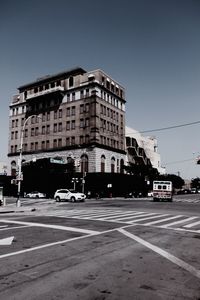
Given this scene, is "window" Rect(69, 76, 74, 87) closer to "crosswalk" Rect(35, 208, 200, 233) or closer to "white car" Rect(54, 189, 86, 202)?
"white car" Rect(54, 189, 86, 202)

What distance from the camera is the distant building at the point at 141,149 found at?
3636 inches

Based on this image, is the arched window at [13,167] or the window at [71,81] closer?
the window at [71,81]

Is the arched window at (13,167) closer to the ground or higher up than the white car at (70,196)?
higher up

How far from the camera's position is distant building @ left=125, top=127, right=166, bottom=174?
92.3 metres

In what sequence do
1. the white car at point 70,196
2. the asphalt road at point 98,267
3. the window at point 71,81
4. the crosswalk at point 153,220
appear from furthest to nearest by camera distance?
the window at point 71,81 < the white car at point 70,196 < the crosswalk at point 153,220 < the asphalt road at point 98,267

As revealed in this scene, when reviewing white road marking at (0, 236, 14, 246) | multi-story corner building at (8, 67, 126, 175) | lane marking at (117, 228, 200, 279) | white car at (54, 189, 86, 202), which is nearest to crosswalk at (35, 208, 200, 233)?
lane marking at (117, 228, 200, 279)

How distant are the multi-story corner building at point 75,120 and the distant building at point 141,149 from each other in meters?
10.7

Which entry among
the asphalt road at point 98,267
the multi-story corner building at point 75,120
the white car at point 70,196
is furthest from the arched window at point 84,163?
the asphalt road at point 98,267

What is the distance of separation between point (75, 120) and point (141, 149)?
1429 inches

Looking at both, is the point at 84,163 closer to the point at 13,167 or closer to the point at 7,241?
the point at 13,167

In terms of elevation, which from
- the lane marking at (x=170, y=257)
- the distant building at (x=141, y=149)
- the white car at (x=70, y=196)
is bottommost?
the lane marking at (x=170, y=257)

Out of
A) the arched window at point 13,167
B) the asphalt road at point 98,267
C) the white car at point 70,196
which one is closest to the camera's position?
the asphalt road at point 98,267

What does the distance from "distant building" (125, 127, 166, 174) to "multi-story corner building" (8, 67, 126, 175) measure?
1066 cm

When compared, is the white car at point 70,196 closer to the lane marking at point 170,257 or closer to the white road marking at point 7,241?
the lane marking at point 170,257
